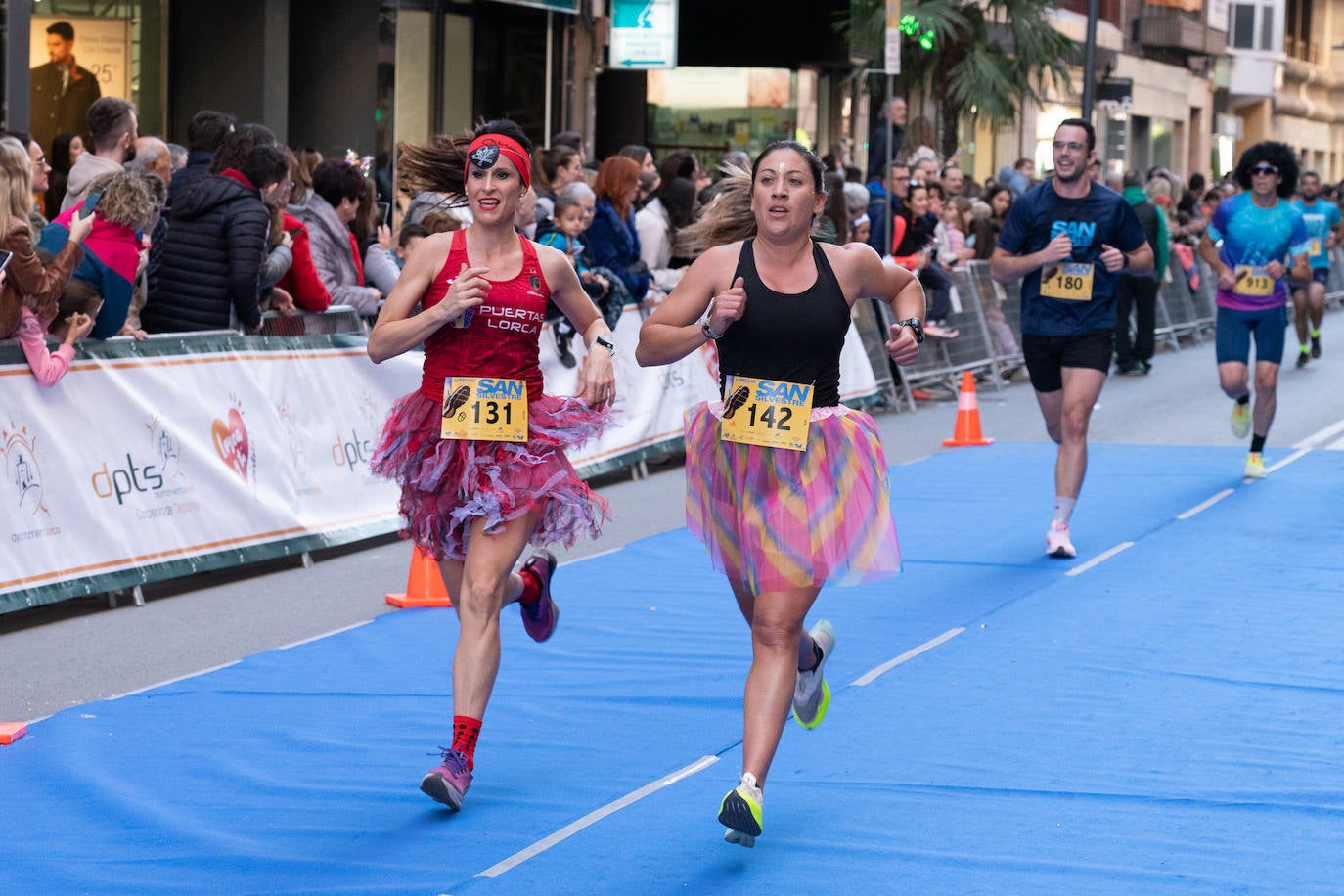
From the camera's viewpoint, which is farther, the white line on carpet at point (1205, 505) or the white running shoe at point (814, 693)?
the white line on carpet at point (1205, 505)

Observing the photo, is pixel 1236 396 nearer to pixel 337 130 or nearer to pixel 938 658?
pixel 938 658

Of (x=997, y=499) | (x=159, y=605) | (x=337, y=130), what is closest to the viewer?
(x=159, y=605)

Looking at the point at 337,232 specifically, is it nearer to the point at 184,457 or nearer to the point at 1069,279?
the point at 184,457

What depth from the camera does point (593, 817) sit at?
5.46 m

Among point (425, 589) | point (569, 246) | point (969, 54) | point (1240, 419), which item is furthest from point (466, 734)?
→ point (969, 54)

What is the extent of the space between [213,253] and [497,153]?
13.3 feet

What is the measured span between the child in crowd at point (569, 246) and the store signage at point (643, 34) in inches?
391

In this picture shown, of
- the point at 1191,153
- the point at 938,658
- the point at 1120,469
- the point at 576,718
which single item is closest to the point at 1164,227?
the point at 1120,469

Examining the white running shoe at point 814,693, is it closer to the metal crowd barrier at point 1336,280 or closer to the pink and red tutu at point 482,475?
the pink and red tutu at point 482,475

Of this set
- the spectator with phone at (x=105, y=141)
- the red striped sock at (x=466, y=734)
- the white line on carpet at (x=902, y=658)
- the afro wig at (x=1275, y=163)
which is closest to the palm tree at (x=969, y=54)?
the afro wig at (x=1275, y=163)

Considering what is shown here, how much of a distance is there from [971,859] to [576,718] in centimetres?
184

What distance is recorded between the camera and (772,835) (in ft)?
17.5

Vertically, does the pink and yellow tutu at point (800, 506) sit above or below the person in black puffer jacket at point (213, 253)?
below

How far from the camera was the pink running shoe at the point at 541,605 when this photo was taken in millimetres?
6547
